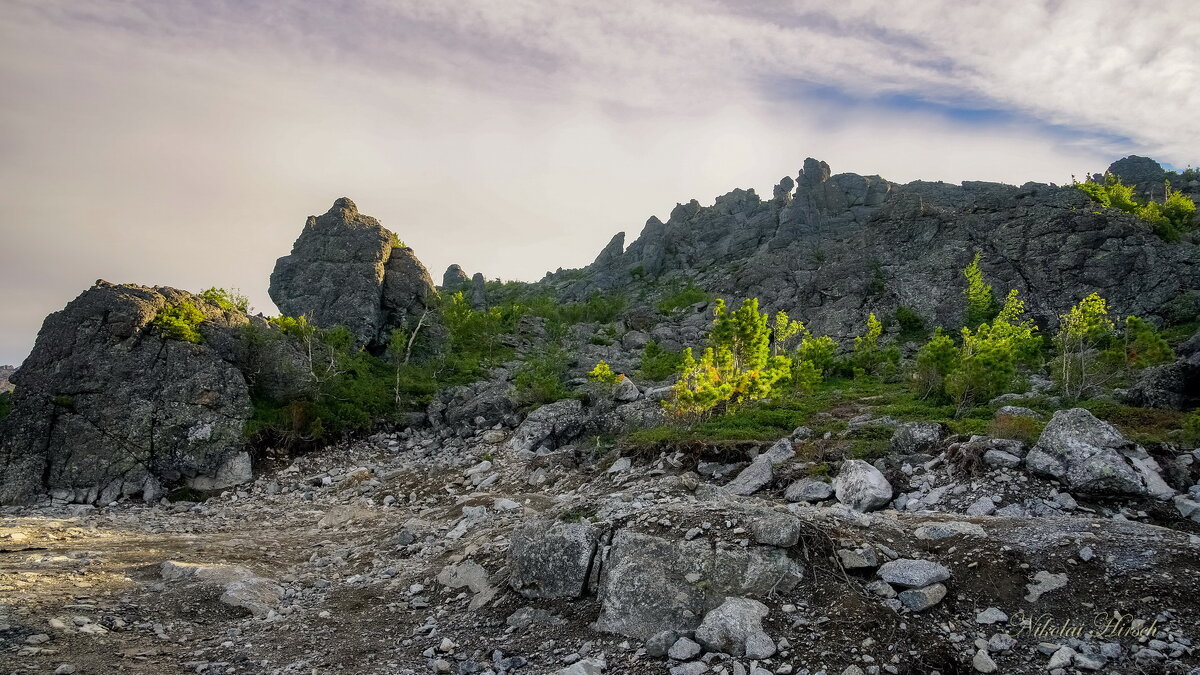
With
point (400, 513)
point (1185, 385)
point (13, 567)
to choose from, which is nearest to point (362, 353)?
point (400, 513)

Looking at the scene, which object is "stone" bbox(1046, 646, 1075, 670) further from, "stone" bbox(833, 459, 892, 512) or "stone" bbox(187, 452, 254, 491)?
"stone" bbox(187, 452, 254, 491)

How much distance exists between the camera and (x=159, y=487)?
2153 cm

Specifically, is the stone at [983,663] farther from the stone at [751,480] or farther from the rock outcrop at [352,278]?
the rock outcrop at [352,278]

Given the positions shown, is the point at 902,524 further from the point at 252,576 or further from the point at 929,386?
the point at 929,386

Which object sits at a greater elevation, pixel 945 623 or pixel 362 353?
pixel 362 353

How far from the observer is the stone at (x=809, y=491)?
12688 mm

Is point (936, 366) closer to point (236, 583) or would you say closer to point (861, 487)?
point (861, 487)

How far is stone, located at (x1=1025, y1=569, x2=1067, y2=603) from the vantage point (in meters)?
6.88

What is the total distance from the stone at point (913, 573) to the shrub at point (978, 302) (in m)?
67.4

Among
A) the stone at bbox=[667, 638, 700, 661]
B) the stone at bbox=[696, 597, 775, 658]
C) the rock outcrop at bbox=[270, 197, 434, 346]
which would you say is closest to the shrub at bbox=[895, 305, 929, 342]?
the rock outcrop at bbox=[270, 197, 434, 346]

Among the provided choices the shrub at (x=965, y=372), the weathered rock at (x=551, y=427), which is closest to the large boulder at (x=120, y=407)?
the weathered rock at (x=551, y=427)

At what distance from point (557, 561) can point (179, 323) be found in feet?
82.4

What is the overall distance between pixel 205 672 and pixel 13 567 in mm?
6583

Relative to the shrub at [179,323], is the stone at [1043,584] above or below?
below
